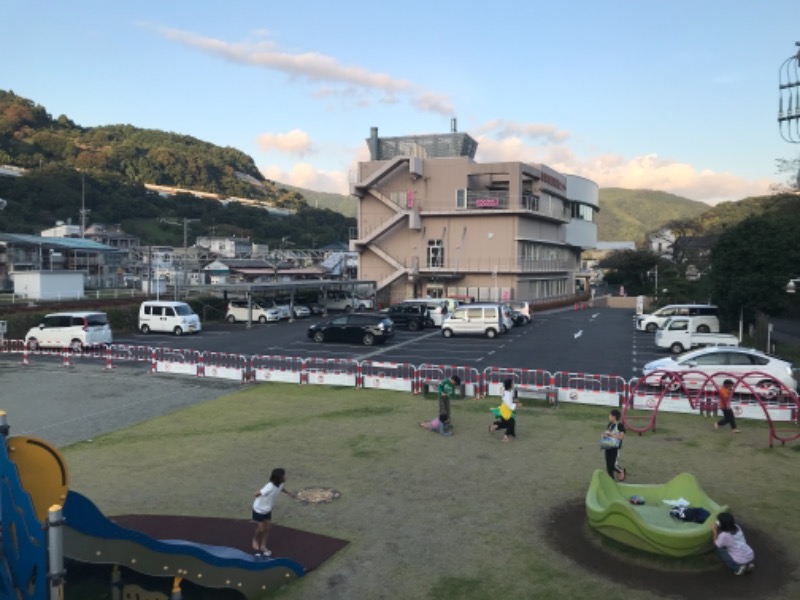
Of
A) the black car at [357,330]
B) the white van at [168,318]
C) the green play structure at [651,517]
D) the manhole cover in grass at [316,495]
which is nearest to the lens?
the green play structure at [651,517]

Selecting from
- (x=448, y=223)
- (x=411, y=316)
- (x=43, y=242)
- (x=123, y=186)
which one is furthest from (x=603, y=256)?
(x=43, y=242)

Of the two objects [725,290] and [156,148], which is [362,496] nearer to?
[725,290]

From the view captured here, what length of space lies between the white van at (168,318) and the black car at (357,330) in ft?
26.5

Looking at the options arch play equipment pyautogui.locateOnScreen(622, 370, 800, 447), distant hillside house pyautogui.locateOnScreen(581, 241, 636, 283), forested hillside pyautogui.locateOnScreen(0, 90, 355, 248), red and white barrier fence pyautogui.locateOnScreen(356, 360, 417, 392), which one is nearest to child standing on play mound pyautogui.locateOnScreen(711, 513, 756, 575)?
arch play equipment pyautogui.locateOnScreen(622, 370, 800, 447)

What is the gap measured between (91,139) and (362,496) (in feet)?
435

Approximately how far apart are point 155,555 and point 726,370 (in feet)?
52.3

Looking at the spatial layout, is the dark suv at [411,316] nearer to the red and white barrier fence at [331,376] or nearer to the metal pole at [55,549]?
the red and white barrier fence at [331,376]

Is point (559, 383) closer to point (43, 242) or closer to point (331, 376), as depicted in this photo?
point (331, 376)

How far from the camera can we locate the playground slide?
721cm

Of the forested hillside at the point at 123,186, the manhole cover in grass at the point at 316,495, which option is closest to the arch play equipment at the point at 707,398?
the manhole cover in grass at the point at 316,495

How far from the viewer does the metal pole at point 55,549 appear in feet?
18.4

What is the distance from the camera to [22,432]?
14.6 metres

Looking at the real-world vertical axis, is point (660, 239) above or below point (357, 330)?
above

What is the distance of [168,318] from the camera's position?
33.9 metres
